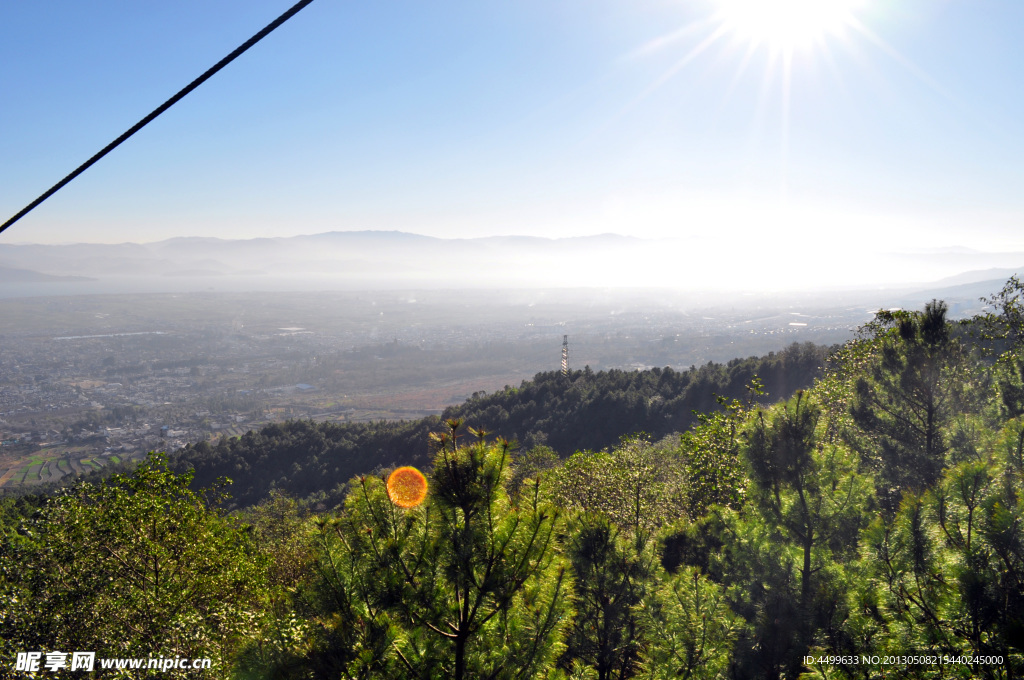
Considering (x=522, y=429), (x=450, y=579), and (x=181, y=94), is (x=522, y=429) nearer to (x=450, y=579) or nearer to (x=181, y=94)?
(x=450, y=579)

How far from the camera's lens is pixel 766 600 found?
944 cm

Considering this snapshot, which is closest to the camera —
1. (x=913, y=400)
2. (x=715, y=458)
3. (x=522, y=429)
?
(x=913, y=400)

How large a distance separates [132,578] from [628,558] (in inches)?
413

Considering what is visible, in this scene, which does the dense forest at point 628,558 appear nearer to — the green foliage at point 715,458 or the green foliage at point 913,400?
the green foliage at point 913,400

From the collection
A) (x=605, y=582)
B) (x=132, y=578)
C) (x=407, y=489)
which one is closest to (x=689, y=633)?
(x=605, y=582)

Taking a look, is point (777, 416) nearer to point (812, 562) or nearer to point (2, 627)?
point (812, 562)

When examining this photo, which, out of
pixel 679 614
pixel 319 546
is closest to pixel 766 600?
pixel 679 614

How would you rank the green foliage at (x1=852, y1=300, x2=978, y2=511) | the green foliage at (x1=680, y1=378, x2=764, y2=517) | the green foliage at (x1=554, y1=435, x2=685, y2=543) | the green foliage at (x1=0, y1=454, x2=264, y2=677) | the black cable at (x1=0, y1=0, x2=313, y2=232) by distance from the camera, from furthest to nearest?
the green foliage at (x1=554, y1=435, x2=685, y2=543) < the green foliage at (x1=680, y1=378, x2=764, y2=517) < the green foliage at (x1=852, y1=300, x2=978, y2=511) < the green foliage at (x1=0, y1=454, x2=264, y2=677) < the black cable at (x1=0, y1=0, x2=313, y2=232)

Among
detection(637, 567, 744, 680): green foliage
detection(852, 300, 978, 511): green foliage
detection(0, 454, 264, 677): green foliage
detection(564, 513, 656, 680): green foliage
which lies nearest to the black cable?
detection(0, 454, 264, 677): green foliage

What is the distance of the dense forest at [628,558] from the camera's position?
5480 millimetres

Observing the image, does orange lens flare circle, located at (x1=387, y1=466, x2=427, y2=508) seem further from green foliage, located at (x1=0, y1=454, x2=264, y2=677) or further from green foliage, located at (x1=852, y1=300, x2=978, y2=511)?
green foliage, located at (x1=852, y1=300, x2=978, y2=511)

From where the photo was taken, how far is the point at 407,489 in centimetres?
607

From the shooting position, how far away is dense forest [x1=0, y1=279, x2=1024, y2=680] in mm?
5480

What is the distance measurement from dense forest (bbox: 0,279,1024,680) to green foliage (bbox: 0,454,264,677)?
0.05 metres
